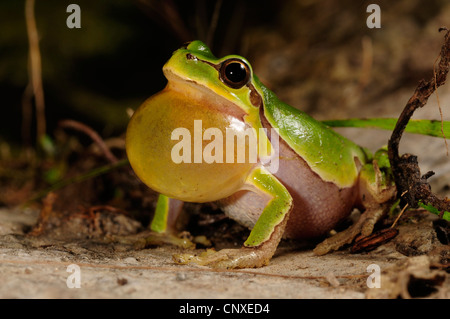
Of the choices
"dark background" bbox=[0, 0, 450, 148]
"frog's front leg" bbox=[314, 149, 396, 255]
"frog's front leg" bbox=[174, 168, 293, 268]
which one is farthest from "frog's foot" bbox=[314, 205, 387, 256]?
"dark background" bbox=[0, 0, 450, 148]

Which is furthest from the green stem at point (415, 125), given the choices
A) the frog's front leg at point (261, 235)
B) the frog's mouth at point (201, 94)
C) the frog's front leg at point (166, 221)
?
the frog's front leg at point (166, 221)

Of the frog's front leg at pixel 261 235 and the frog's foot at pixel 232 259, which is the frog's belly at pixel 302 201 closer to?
the frog's front leg at pixel 261 235

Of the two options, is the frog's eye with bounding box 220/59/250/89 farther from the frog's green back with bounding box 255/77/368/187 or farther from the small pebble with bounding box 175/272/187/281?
the small pebble with bounding box 175/272/187/281

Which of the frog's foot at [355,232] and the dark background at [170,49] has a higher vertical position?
the dark background at [170,49]

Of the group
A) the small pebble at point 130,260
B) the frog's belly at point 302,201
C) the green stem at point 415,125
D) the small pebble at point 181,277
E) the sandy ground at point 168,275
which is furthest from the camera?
the frog's belly at point 302,201

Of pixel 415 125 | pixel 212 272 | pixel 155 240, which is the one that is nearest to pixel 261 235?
pixel 212 272

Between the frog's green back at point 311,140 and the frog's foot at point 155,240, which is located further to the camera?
the frog's foot at point 155,240

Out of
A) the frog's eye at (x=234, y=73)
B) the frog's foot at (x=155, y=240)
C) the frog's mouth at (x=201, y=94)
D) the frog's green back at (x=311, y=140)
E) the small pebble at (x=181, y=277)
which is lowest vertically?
the frog's foot at (x=155, y=240)

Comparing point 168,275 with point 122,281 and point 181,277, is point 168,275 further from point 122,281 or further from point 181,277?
point 122,281
